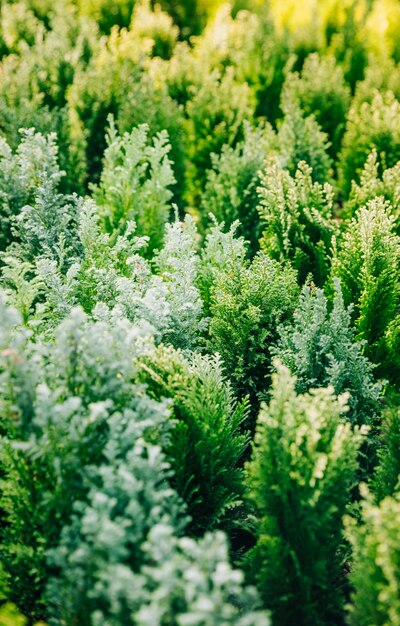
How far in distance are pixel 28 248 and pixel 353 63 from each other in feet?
21.2

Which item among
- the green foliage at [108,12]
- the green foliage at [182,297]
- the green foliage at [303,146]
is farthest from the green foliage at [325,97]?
the green foliage at [108,12]

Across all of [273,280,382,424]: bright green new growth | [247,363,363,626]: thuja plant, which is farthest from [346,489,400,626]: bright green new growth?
[273,280,382,424]: bright green new growth

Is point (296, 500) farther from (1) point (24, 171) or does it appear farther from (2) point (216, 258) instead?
(1) point (24, 171)

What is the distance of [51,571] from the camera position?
2.97m

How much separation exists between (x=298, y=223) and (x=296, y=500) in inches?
100

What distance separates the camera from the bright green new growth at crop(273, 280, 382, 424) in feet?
12.4

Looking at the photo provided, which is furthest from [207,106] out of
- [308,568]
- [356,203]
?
[308,568]

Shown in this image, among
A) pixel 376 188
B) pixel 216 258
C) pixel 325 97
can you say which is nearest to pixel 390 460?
pixel 216 258

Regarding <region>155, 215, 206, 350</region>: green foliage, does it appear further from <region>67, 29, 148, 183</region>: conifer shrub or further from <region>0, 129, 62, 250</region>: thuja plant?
<region>67, 29, 148, 183</region>: conifer shrub

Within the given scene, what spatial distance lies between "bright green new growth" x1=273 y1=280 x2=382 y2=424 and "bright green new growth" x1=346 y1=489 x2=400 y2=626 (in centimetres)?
109

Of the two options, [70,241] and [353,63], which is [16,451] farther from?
[353,63]

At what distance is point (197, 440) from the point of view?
344 cm

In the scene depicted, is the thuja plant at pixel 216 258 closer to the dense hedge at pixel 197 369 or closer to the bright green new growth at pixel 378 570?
the dense hedge at pixel 197 369

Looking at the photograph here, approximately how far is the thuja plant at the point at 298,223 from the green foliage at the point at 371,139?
1357 millimetres
